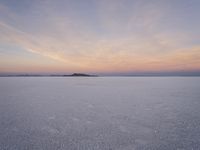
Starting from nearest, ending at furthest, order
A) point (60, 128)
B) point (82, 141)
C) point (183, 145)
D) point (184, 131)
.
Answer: point (183, 145) < point (82, 141) < point (184, 131) < point (60, 128)

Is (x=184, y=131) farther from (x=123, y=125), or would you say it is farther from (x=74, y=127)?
(x=74, y=127)

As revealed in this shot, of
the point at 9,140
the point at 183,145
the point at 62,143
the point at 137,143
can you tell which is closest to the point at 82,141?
the point at 62,143

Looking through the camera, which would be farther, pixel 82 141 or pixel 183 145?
pixel 82 141


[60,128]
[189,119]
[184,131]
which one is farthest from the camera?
[189,119]

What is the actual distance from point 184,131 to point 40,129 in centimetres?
463

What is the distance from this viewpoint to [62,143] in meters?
3.51

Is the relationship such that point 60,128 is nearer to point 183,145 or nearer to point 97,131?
point 97,131

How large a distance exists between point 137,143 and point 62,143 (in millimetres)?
1976

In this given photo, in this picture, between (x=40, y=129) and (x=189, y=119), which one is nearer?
(x=40, y=129)

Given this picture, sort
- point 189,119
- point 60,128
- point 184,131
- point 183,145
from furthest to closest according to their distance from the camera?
point 189,119, point 60,128, point 184,131, point 183,145

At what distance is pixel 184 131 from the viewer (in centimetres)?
420

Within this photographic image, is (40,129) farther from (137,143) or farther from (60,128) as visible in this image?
(137,143)

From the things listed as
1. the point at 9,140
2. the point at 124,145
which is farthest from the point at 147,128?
the point at 9,140

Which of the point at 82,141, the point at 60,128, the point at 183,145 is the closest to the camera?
the point at 183,145
